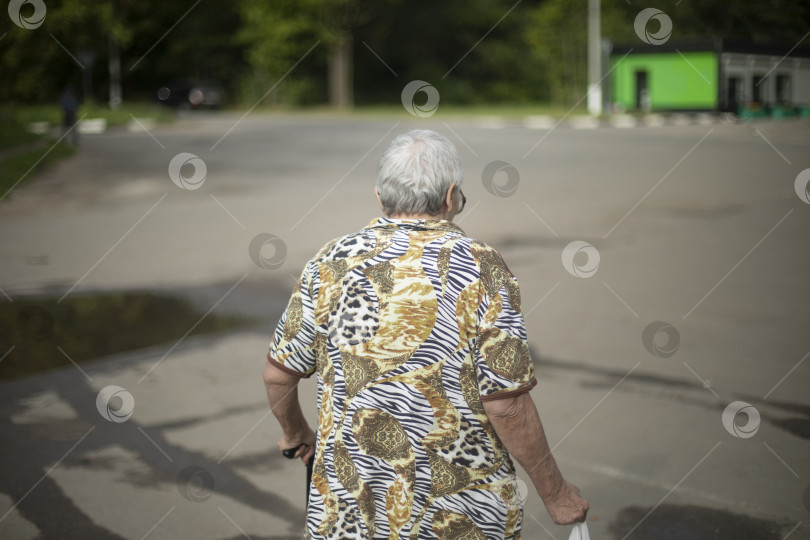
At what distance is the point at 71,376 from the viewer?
5805mm

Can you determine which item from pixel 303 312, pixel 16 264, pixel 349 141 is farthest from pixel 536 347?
pixel 349 141

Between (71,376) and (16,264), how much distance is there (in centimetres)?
380

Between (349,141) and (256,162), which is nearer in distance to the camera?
(256,162)

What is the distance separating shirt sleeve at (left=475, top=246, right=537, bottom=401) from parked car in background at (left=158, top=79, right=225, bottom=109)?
42.6 m

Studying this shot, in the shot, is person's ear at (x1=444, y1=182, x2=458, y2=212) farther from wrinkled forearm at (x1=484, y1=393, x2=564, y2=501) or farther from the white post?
the white post

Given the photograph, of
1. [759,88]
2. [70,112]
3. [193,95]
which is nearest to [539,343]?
[759,88]

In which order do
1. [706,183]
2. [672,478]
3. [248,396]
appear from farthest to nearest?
[706,183] → [248,396] → [672,478]

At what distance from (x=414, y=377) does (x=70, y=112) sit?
23.3m

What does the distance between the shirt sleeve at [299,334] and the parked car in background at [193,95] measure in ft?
139

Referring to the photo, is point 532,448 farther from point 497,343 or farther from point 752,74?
point 752,74

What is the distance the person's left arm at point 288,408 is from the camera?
2.30 meters

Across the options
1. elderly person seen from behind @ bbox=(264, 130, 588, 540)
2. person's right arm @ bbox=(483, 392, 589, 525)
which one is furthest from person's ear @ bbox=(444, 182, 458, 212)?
person's right arm @ bbox=(483, 392, 589, 525)

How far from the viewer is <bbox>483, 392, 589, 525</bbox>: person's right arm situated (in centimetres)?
211

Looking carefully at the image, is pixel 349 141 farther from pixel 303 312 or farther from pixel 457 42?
pixel 457 42
